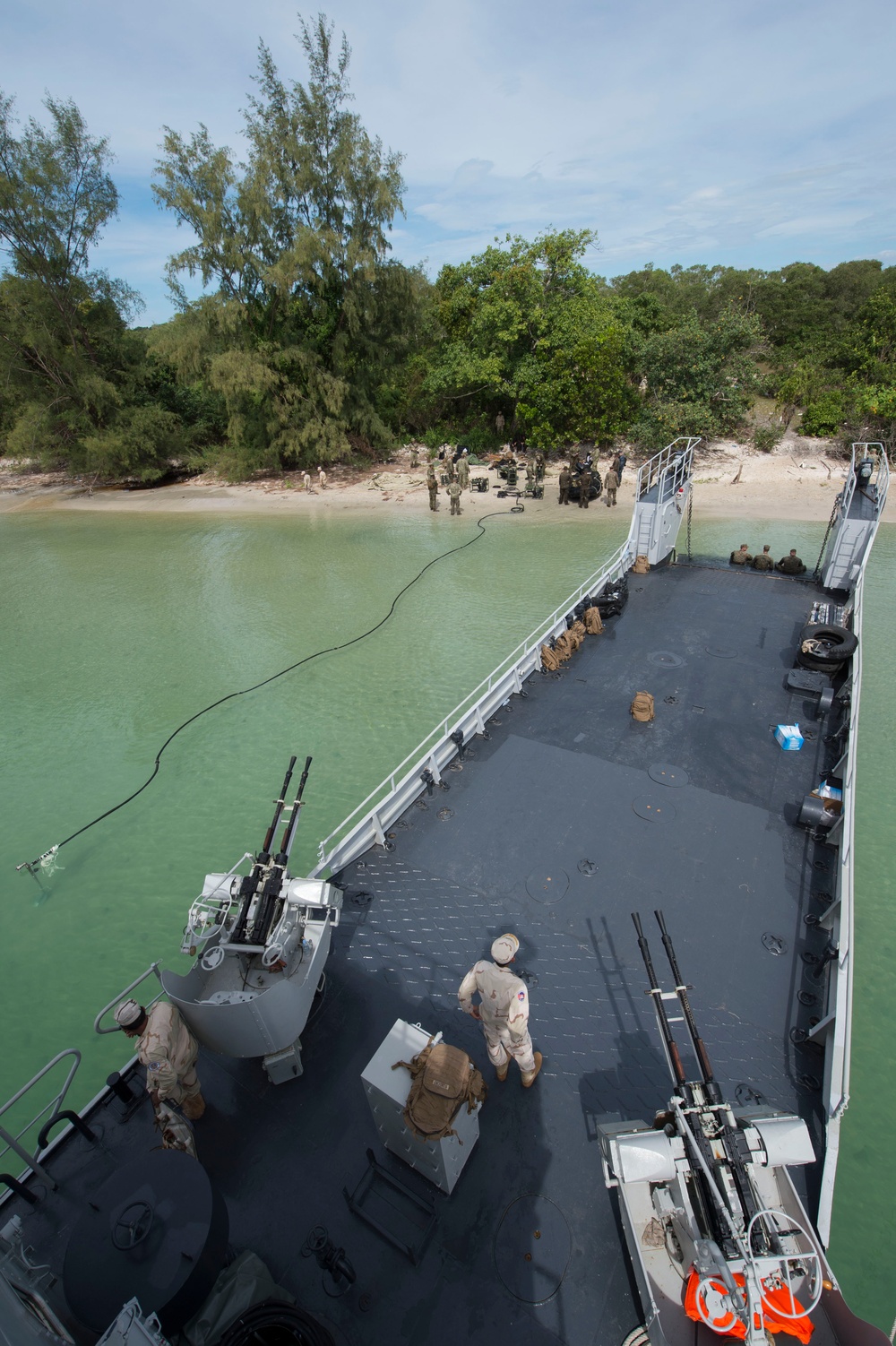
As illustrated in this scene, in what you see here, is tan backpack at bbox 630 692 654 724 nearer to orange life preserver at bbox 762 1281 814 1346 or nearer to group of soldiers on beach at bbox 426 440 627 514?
orange life preserver at bbox 762 1281 814 1346

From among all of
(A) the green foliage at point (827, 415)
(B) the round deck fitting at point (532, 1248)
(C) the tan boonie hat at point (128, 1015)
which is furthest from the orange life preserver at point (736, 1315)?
(A) the green foliage at point (827, 415)

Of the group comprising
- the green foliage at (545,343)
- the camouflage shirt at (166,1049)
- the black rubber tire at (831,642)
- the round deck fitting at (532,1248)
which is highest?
the green foliage at (545,343)

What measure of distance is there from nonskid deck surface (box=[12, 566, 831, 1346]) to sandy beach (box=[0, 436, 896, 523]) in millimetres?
18082

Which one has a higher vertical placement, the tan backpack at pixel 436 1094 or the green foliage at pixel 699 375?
the green foliage at pixel 699 375

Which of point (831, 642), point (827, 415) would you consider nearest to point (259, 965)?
point (831, 642)

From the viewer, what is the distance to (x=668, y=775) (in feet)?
25.5

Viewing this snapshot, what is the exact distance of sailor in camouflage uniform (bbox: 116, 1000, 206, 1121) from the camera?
424 cm

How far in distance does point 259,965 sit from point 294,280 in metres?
30.8

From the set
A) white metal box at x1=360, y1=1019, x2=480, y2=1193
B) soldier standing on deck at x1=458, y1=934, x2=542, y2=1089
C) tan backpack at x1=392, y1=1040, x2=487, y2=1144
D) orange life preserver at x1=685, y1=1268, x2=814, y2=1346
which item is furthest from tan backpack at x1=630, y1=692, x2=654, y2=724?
orange life preserver at x1=685, y1=1268, x2=814, y2=1346

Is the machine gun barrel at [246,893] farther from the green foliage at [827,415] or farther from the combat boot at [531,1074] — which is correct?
the green foliage at [827,415]

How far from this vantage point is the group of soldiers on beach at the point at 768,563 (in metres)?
13.5

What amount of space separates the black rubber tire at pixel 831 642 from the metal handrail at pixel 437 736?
147 inches

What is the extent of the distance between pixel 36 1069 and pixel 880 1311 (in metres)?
8.08

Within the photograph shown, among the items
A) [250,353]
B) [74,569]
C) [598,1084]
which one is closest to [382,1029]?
[598,1084]
